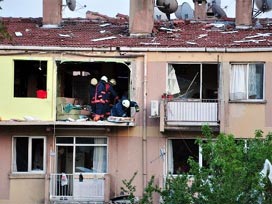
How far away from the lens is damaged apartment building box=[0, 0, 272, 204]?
88.5 ft

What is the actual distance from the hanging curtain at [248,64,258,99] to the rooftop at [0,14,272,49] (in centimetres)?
83

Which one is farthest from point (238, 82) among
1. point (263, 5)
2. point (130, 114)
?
point (263, 5)

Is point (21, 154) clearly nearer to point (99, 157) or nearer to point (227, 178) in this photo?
point (99, 157)

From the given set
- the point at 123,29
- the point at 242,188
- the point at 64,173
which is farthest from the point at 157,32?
the point at 242,188

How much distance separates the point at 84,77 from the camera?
1161 inches

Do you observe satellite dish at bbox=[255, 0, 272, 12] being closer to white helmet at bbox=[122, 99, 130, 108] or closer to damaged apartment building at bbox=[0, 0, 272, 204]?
damaged apartment building at bbox=[0, 0, 272, 204]

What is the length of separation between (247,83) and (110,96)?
4785 mm

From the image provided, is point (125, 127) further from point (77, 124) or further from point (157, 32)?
point (157, 32)

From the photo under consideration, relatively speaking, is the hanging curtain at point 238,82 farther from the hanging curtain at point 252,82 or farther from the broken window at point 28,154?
the broken window at point 28,154

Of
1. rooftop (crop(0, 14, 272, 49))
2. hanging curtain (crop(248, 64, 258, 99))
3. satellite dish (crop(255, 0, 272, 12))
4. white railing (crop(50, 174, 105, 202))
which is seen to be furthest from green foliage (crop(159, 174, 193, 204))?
satellite dish (crop(255, 0, 272, 12))

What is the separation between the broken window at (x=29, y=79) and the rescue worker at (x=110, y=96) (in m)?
2.62

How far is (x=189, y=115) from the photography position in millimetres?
26828

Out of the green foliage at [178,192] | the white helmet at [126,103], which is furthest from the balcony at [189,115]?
the green foliage at [178,192]

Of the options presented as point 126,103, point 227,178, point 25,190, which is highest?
point 126,103
